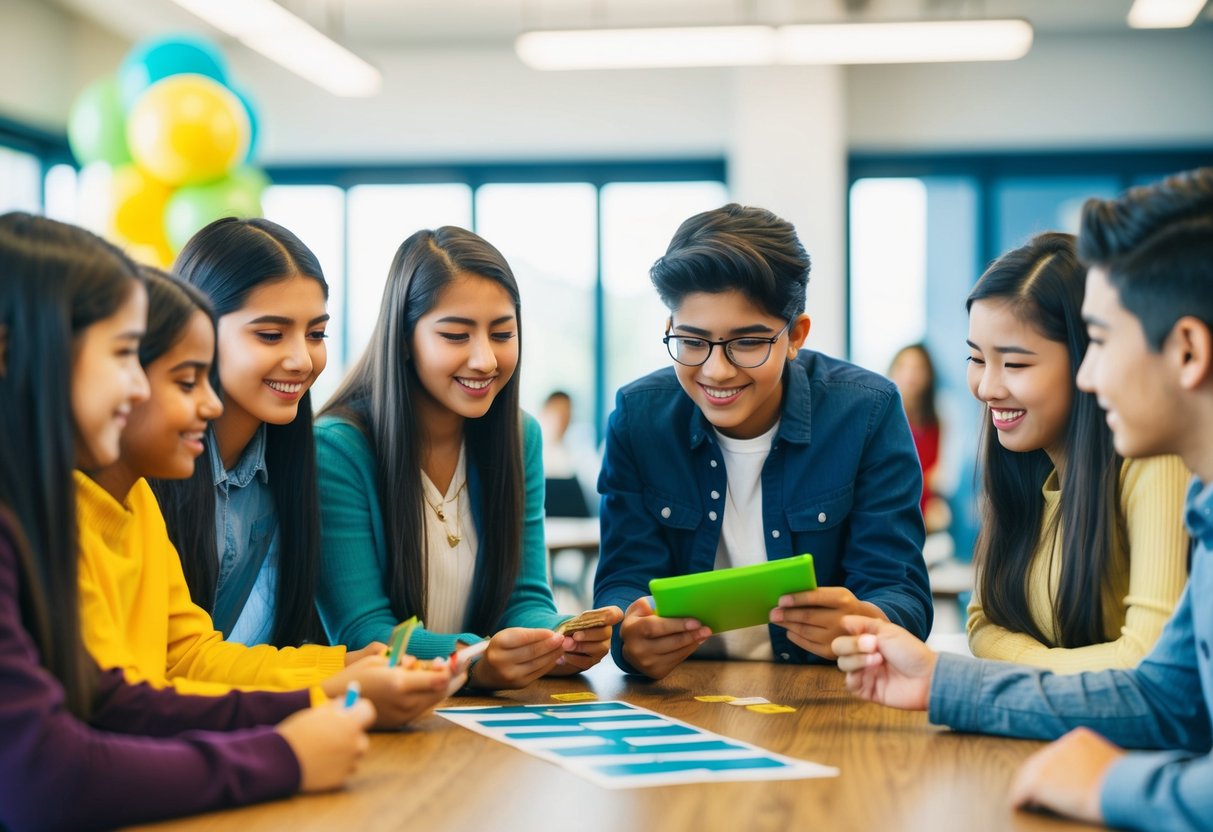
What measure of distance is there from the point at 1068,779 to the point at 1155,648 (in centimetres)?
36

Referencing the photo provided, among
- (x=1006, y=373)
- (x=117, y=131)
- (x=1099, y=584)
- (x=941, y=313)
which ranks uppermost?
(x=117, y=131)

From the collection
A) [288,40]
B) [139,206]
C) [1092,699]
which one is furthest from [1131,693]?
[139,206]

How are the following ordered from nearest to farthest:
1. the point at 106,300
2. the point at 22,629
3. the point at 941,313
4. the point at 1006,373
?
the point at 22,629, the point at 106,300, the point at 1006,373, the point at 941,313

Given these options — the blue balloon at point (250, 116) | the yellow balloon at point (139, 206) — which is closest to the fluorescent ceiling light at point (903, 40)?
the blue balloon at point (250, 116)

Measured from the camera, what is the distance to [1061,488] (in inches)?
73.2

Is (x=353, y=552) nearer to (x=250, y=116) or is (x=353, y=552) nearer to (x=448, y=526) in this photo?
(x=448, y=526)

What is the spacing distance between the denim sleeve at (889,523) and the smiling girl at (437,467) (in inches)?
21.9

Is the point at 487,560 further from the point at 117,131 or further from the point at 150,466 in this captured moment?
the point at 117,131

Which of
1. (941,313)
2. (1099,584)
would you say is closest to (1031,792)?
(1099,584)

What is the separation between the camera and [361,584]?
199 cm

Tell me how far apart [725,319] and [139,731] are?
1.16 metres

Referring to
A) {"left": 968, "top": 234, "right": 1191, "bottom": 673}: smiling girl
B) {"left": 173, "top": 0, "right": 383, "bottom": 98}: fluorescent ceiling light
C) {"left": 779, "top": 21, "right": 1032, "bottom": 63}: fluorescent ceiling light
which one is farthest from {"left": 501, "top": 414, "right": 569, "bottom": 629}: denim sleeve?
{"left": 779, "top": 21, "right": 1032, "bottom": 63}: fluorescent ceiling light

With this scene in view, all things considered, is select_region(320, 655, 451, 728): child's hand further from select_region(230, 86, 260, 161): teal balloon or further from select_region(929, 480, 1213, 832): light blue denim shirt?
select_region(230, 86, 260, 161): teal balloon

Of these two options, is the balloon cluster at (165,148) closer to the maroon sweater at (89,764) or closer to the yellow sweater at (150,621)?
the yellow sweater at (150,621)
